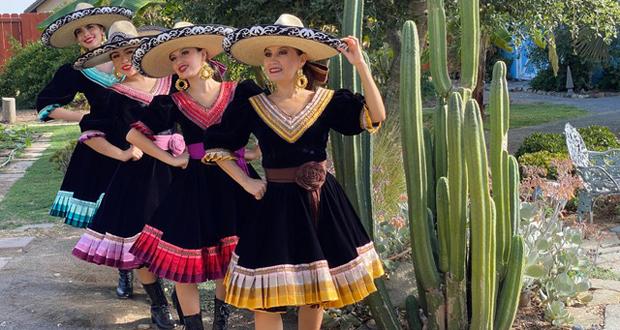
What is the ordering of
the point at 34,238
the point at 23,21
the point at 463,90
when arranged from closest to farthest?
1. the point at 463,90
2. the point at 34,238
3. the point at 23,21

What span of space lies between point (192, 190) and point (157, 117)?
0.41 m

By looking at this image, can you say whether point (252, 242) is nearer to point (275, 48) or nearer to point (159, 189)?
point (275, 48)

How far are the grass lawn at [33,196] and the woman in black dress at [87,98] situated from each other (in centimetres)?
264

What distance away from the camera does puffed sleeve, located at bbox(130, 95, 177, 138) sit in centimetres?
399

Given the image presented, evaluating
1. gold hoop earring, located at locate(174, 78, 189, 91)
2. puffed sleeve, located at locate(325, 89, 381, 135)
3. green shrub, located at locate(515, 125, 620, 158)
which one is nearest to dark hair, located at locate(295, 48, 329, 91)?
puffed sleeve, located at locate(325, 89, 381, 135)

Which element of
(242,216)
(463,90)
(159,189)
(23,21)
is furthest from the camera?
(23,21)

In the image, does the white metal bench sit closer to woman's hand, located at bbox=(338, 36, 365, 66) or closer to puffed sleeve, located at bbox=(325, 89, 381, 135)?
puffed sleeve, located at bbox=(325, 89, 381, 135)

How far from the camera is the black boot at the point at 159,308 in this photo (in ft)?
14.8

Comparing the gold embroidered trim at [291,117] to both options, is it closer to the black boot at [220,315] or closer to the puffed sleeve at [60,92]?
the black boot at [220,315]

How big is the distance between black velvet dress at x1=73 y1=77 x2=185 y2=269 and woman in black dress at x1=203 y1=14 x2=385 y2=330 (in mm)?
973

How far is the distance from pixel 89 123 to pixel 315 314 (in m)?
1.92

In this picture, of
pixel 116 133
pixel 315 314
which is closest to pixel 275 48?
pixel 315 314

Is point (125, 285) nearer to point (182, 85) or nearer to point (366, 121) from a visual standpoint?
point (182, 85)

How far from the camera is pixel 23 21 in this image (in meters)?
22.9
